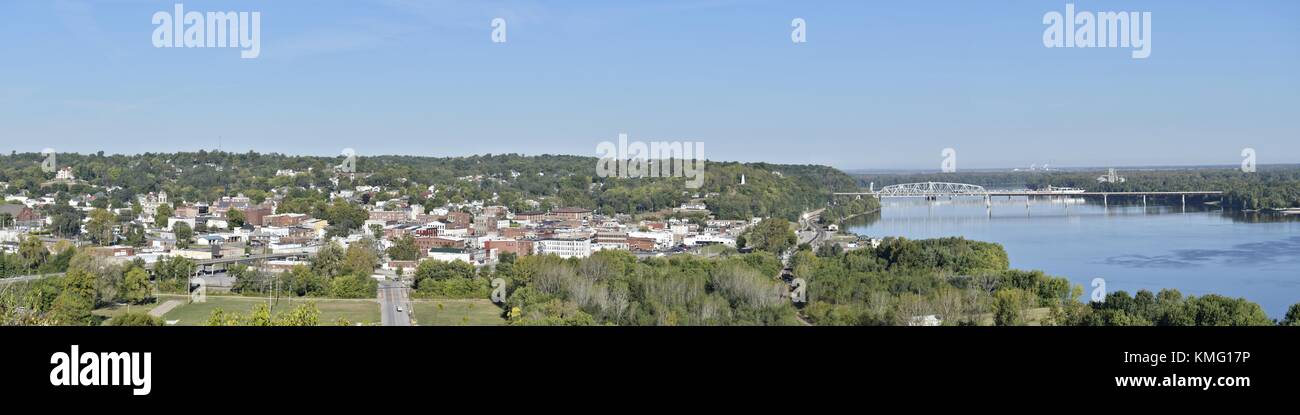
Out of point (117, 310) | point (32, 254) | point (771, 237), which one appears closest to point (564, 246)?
point (771, 237)

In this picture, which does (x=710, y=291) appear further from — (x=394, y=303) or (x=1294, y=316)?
(x=1294, y=316)

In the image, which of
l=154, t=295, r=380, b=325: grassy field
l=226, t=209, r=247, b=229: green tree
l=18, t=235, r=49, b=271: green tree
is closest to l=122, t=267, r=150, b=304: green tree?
l=154, t=295, r=380, b=325: grassy field

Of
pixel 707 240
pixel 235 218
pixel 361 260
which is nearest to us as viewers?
pixel 361 260

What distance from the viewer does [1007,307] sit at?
6879 mm

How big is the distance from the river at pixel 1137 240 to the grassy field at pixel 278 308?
6050 mm

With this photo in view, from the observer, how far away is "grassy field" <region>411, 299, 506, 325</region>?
7.95 m

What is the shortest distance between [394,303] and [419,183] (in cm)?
1634

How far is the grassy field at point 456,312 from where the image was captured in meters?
7.95

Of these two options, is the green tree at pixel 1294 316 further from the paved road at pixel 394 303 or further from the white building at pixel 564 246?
the white building at pixel 564 246

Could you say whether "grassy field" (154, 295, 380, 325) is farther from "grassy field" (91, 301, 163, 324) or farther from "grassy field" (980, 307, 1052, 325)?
"grassy field" (980, 307, 1052, 325)

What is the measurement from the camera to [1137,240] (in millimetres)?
14781

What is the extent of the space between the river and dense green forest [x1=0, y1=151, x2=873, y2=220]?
7.23 feet
